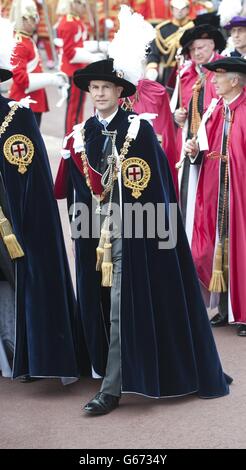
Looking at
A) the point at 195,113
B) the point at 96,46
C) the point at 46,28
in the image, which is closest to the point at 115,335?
the point at 195,113

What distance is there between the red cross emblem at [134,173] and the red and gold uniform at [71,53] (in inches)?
313

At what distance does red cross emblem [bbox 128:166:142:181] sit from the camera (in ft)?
19.1

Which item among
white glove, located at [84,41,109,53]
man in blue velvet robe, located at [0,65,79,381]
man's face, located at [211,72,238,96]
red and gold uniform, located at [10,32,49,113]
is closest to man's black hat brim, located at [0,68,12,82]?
man in blue velvet robe, located at [0,65,79,381]

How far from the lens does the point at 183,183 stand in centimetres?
825

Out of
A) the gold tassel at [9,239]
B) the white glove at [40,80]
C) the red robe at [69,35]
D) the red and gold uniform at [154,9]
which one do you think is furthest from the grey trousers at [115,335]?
the red and gold uniform at [154,9]

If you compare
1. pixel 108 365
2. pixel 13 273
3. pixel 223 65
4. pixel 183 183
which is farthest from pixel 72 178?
pixel 183 183

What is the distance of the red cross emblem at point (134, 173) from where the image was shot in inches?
229

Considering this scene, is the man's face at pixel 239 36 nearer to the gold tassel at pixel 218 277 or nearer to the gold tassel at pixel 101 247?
the gold tassel at pixel 218 277

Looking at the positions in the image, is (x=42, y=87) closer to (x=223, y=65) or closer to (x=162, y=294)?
(x=223, y=65)

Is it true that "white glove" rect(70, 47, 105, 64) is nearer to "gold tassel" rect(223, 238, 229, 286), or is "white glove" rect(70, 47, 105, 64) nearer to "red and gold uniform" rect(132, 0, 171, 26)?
"red and gold uniform" rect(132, 0, 171, 26)

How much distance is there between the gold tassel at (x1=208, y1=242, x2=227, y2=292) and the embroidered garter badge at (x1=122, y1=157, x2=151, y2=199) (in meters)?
1.79

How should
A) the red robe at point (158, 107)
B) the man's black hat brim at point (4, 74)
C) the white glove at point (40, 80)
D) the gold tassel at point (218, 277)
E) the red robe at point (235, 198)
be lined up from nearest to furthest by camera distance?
the man's black hat brim at point (4, 74)
the red robe at point (235, 198)
the gold tassel at point (218, 277)
the red robe at point (158, 107)
the white glove at point (40, 80)

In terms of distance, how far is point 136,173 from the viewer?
19.1 feet

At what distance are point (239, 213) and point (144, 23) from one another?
5.81 ft
